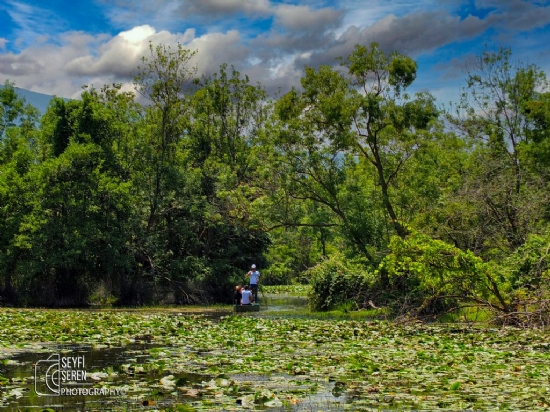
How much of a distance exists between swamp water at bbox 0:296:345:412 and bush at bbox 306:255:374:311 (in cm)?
1637

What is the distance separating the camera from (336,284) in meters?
30.1

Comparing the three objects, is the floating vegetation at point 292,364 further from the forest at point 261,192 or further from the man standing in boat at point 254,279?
the man standing in boat at point 254,279

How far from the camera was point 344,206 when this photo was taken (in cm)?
3297

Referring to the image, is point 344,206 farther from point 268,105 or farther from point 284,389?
point 284,389

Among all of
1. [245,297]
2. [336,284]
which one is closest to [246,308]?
[245,297]

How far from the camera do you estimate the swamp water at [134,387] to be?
9594mm

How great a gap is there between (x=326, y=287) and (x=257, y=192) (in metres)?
7.50

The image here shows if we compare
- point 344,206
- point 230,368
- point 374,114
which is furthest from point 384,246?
point 230,368

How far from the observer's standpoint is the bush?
97.2ft

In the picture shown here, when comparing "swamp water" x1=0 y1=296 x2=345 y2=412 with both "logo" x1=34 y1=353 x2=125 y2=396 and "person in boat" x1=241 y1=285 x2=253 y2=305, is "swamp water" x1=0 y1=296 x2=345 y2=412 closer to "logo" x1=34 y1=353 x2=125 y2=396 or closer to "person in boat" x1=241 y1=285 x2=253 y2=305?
"logo" x1=34 y1=353 x2=125 y2=396

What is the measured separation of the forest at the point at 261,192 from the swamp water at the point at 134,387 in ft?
31.6

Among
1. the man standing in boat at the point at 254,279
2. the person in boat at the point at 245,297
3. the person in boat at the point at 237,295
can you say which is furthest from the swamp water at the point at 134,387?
the man standing in boat at the point at 254,279

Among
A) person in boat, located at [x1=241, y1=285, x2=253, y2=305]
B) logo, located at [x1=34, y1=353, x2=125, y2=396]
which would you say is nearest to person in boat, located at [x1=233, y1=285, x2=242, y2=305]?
person in boat, located at [x1=241, y1=285, x2=253, y2=305]

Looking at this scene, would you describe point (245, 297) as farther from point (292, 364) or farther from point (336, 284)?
point (292, 364)
